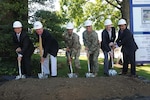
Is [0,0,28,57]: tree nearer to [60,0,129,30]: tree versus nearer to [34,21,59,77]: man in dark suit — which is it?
[34,21,59,77]: man in dark suit

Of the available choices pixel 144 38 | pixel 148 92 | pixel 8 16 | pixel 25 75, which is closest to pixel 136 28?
pixel 144 38

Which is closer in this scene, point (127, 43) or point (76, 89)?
point (76, 89)

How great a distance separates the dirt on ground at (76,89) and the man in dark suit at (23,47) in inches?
56.7

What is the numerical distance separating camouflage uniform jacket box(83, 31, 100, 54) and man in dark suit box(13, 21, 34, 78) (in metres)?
1.82

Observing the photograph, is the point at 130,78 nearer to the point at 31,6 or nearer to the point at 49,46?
the point at 49,46

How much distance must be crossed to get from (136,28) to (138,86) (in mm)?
2854

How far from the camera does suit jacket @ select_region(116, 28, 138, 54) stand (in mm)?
9922

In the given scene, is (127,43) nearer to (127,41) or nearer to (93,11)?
(127,41)

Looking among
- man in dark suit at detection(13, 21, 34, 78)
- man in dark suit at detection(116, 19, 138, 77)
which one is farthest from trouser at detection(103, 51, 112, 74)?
man in dark suit at detection(13, 21, 34, 78)

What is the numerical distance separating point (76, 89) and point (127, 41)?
3.07 m

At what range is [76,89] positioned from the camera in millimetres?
7586

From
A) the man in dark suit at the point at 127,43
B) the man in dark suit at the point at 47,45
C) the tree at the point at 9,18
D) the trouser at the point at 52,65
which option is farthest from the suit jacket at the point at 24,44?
the man in dark suit at the point at 127,43

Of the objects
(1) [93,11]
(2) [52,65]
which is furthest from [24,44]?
(1) [93,11]

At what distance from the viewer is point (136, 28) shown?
10.5m
